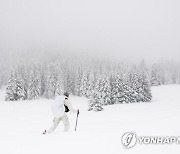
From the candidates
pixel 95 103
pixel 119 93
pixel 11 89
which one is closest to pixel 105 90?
pixel 119 93

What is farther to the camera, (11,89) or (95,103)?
(11,89)

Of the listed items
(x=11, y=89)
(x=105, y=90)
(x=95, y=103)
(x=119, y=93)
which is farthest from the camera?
(x=11, y=89)

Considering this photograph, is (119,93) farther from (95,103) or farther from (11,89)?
(11,89)

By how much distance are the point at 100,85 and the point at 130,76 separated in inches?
409

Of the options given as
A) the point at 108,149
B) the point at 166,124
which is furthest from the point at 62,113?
the point at 166,124

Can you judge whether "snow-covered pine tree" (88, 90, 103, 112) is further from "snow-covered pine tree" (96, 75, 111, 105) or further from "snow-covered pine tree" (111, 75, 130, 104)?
"snow-covered pine tree" (111, 75, 130, 104)

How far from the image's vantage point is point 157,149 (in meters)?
6.17

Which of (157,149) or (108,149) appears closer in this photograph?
(157,149)

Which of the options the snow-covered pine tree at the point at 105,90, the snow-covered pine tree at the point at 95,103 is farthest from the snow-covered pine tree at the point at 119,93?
the snow-covered pine tree at the point at 95,103

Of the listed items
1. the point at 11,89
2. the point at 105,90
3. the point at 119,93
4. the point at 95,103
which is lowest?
the point at 95,103

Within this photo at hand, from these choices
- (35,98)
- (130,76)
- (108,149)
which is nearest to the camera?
(108,149)

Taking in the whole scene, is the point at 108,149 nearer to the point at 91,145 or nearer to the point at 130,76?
the point at 91,145

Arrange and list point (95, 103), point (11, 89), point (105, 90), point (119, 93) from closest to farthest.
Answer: point (95, 103) < point (105, 90) < point (119, 93) < point (11, 89)

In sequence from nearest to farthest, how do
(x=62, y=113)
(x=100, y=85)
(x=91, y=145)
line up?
1. (x=91, y=145)
2. (x=62, y=113)
3. (x=100, y=85)
